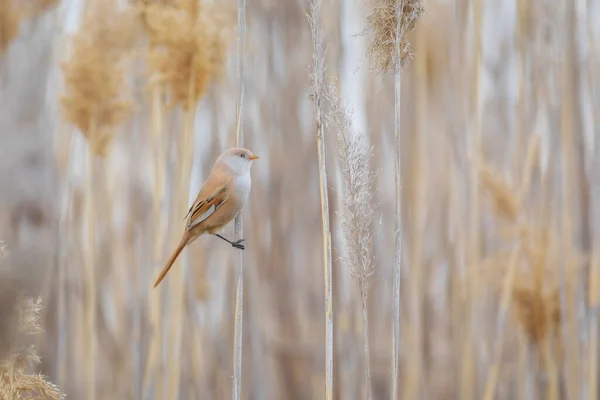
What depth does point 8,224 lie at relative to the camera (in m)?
1.32

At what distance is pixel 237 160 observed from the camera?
4.34 ft

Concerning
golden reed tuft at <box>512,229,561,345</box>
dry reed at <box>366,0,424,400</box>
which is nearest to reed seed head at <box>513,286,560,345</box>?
golden reed tuft at <box>512,229,561,345</box>

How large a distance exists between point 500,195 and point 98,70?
1.07 metres

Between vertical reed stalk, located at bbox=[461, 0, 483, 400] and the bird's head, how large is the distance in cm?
73

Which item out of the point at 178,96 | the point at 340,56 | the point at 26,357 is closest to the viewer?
the point at 26,357

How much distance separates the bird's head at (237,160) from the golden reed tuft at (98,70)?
1.45 feet

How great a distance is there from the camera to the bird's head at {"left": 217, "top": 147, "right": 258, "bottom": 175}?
4.31 feet

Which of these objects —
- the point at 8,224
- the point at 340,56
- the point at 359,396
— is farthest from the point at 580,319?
the point at 8,224

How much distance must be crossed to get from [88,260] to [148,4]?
2.16 ft

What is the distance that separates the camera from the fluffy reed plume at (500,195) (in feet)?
5.69

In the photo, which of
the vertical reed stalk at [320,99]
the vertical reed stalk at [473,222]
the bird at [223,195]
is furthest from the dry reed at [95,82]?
the vertical reed stalk at [473,222]

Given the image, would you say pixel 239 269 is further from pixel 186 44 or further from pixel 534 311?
pixel 534 311

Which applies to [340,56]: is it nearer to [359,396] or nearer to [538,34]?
[538,34]

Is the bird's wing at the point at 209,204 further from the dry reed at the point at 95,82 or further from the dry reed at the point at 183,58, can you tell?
the dry reed at the point at 95,82
